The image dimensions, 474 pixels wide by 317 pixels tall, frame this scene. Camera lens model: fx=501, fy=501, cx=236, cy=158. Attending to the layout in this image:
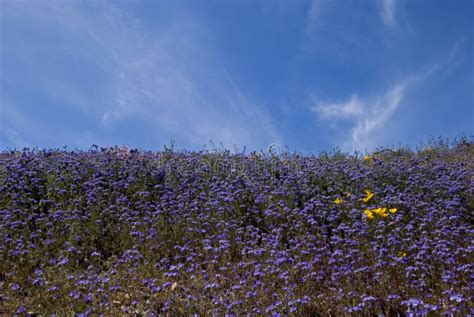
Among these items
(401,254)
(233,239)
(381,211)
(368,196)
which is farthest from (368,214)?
(233,239)

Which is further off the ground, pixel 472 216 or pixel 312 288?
pixel 472 216

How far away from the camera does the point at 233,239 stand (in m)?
6.31

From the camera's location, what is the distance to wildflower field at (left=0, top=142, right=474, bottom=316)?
4766 mm

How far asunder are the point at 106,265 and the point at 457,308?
378 cm

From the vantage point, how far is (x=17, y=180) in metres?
7.96

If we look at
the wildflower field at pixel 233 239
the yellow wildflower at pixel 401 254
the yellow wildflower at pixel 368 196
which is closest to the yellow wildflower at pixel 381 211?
the wildflower field at pixel 233 239

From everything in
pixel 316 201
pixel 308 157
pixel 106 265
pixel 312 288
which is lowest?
pixel 312 288

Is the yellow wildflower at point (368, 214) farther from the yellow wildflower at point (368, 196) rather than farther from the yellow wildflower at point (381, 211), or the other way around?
the yellow wildflower at point (368, 196)

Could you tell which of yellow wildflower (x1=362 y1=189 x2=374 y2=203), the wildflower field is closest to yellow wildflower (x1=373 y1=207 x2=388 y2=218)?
the wildflower field

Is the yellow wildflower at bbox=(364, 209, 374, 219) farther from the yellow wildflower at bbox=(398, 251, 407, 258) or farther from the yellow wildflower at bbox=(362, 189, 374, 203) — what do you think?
the yellow wildflower at bbox=(398, 251, 407, 258)

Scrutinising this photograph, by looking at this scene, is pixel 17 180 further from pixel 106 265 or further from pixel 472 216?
pixel 472 216

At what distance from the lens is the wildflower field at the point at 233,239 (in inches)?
188

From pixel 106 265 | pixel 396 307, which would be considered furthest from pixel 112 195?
pixel 396 307

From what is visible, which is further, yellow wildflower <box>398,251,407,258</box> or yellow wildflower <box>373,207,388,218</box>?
yellow wildflower <box>373,207,388,218</box>
